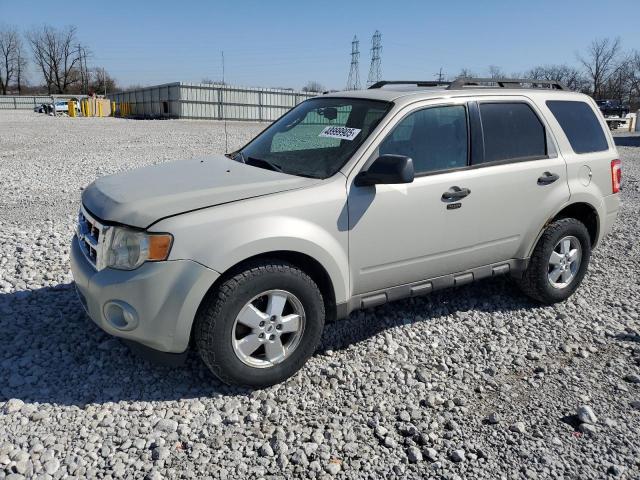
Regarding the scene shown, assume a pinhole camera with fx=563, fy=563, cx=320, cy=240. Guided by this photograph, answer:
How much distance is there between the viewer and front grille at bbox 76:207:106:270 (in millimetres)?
3327

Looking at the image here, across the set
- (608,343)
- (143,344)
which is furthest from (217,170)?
(608,343)

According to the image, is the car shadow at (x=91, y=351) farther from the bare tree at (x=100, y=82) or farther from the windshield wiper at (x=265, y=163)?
the bare tree at (x=100, y=82)

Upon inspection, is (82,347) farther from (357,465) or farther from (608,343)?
(608,343)

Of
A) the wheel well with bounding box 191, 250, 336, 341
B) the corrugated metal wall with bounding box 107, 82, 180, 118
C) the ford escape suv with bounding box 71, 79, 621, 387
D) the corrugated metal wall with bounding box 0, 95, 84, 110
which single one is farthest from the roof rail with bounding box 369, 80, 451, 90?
the corrugated metal wall with bounding box 0, 95, 84, 110

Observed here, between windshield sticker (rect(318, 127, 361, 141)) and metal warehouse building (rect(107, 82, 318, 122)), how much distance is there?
150ft

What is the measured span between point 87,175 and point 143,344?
984cm

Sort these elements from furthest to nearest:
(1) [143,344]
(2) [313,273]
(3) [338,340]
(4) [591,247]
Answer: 1. (4) [591,247]
2. (3) [338,340]
3. (2) [313,273]
4. (1) [143,344]

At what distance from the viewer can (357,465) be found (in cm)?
289

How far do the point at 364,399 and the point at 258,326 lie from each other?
2.64 ft

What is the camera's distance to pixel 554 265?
491 cm

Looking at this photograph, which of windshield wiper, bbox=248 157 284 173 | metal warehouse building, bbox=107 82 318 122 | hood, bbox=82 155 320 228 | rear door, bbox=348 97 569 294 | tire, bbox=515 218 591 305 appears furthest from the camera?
metal warehouse building, bbox=107 82 318 122

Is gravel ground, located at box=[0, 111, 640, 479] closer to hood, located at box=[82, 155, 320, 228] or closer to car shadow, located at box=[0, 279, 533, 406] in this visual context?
car shadow, located at box=[0, 279, 533, 406]

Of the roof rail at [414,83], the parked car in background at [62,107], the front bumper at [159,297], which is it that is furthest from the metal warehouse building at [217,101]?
the front bumper at [159,297]

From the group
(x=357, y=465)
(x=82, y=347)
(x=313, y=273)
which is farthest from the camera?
(x=82, y=347)
